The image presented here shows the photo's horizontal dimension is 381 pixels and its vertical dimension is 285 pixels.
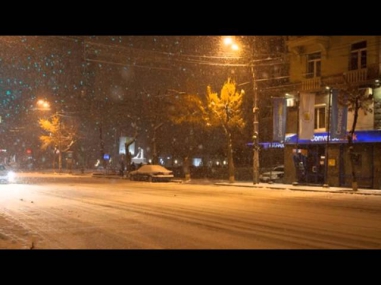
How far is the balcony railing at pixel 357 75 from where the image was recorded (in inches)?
1264

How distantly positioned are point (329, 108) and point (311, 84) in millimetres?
4067

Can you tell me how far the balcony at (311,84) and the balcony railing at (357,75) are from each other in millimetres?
2641

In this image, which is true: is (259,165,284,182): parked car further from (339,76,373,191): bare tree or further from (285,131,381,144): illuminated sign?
(339,76,373,191): bare tree

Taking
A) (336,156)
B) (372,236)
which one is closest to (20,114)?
(336,156)

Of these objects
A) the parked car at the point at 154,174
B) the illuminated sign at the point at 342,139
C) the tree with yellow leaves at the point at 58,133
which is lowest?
the parked car at the point at 154,174

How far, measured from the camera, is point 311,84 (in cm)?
3619

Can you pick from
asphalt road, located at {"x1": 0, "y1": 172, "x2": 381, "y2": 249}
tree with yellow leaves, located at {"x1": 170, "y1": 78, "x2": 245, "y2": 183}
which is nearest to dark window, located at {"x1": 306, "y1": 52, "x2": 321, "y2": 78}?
tree with yellow leaves, located at {"x1": 170, "y1": 78, "x2": 245, "y2": 183}

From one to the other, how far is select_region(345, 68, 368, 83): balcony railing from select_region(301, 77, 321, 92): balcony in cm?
264

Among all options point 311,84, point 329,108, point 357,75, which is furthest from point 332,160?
point 357,75

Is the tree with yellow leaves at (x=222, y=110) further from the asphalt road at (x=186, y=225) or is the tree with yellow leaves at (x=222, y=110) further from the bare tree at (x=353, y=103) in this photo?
the asphalt road at (x=186, y=225)

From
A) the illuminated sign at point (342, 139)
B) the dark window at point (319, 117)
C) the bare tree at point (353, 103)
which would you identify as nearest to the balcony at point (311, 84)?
the dark window at point (319, 117)

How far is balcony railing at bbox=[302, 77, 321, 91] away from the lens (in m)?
35.6

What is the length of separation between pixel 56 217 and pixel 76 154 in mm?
76720
